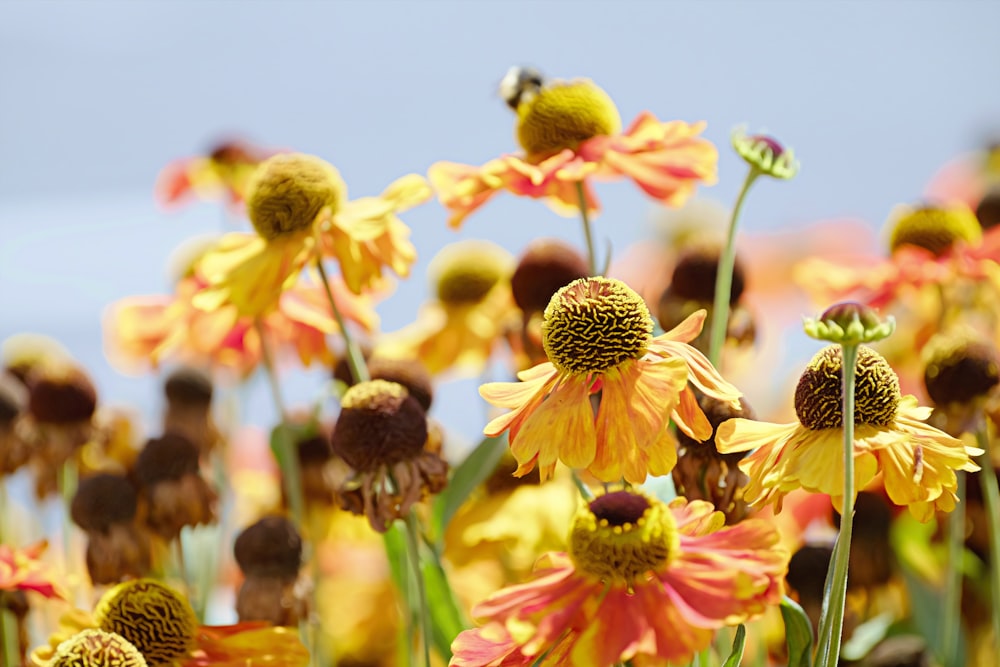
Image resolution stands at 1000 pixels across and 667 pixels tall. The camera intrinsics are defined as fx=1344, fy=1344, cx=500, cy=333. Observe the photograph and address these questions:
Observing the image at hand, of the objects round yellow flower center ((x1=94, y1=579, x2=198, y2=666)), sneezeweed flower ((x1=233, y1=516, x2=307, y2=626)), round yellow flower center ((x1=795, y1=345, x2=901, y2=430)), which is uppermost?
round yellow flower center ((x1=795, y1=345, x2=901, y2=430))

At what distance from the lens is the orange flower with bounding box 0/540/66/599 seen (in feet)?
3.74

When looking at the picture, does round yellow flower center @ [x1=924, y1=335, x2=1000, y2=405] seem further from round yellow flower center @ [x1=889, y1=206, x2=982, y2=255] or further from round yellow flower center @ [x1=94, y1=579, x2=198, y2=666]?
round yellow flower center @ [x1=94, y1=579, x2=198, y2=666]

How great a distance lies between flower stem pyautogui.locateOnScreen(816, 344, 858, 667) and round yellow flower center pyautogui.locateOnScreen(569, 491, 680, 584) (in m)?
0.09

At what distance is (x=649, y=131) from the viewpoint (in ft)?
4.02

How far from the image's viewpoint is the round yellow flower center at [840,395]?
2.95ft

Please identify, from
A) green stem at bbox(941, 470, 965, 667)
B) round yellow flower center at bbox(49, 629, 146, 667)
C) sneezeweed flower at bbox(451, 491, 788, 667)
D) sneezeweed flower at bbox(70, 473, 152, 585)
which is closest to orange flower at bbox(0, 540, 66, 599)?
sneezeweed flower at bbox(70, 473, 152, 585)

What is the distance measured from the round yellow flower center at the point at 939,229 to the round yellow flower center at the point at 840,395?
2.60ft

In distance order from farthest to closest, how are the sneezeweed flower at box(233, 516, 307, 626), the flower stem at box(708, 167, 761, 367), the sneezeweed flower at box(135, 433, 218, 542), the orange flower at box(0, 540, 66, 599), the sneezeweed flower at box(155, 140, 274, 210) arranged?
the sneezeweed flower at box(155, 140, 274, 210)
the sneezeweed flower at box(135, 433, 218, 542)
the sneezeweed flower at box(233, 516, 307, 626)
the orange flower at box(0, 540, 66, 599)
the flower stem at box(708, 167, 761, 367)

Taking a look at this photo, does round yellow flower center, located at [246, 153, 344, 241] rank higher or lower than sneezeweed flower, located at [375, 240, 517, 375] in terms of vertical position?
higher

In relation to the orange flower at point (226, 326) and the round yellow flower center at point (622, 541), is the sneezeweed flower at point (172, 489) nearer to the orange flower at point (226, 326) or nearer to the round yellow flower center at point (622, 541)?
the orange flower at point (226, 326)

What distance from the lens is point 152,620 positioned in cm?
105

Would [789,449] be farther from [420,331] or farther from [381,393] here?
[420,331]

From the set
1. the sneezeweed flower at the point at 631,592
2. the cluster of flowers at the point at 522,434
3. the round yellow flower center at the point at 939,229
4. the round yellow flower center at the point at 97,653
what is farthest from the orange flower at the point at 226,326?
the round yellow flower center at the point at 939,229

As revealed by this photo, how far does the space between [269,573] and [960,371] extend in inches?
25.6
